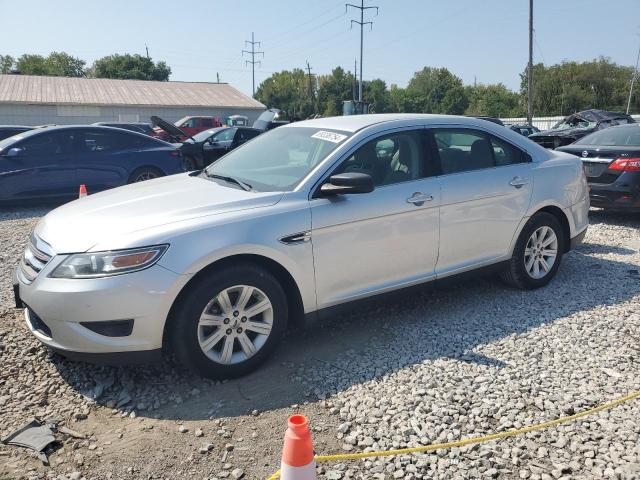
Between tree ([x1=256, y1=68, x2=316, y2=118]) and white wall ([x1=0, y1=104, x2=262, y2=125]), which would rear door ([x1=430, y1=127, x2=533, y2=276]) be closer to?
white wall ([x1=0, y1=104, x2=262, y2=125])

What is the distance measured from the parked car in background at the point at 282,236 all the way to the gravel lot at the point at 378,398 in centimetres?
32

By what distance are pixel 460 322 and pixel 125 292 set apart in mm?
2643

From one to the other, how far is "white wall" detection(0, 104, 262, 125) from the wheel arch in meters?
38.2

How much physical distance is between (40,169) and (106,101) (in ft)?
111

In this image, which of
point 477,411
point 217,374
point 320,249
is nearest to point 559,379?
point 477,411

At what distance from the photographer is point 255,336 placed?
3439mm

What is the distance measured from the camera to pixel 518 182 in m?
4.67

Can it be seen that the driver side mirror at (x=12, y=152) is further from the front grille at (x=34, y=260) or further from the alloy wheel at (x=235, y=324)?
the alloy wheel at (x=235, y=324)

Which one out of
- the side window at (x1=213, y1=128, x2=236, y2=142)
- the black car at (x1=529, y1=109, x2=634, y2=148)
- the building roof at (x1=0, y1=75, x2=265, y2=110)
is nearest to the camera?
the side window at (x1=213, y1=128, x2=236, y2=142)

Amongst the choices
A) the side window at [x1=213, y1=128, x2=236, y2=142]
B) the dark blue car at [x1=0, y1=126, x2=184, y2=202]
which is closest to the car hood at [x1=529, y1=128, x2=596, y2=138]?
the side window at [x1=213, y1=128, x2=236, y2=142]

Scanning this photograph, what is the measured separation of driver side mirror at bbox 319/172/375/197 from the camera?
139 inches

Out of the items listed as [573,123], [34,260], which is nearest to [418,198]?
[34,260]

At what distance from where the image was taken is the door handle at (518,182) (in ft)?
15.2

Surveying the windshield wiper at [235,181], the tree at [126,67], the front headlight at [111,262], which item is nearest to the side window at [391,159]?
the windshield wiper at [235,181]
